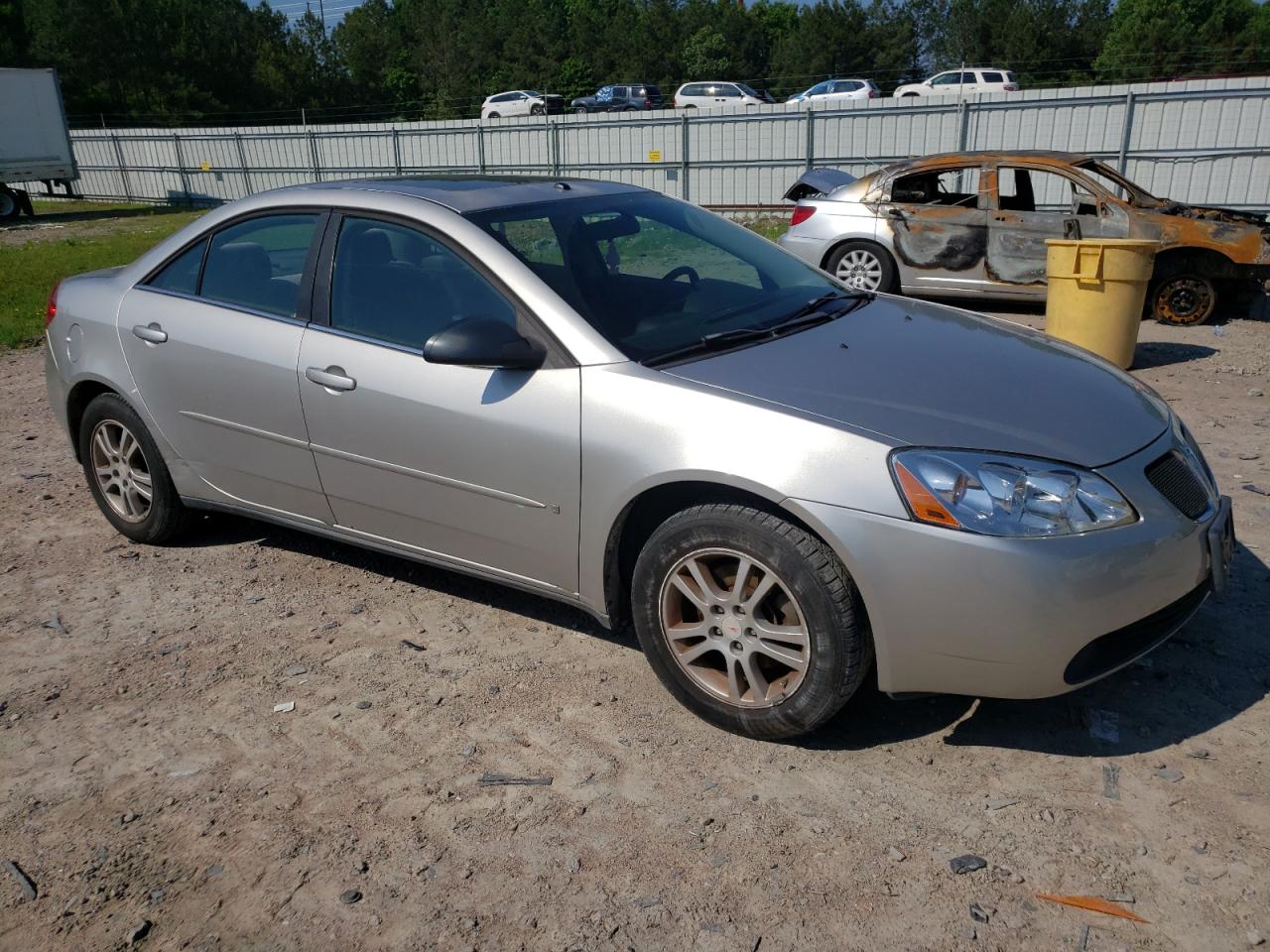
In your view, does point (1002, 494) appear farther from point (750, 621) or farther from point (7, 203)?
point (7, 203)

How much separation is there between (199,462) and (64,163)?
98.0 feet

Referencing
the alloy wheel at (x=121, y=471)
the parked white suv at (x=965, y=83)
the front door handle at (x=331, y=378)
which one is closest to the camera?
the front door handle at (x=331, y=378)

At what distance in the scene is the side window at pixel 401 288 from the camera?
143 inches

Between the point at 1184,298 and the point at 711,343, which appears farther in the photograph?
the point at 1184,298

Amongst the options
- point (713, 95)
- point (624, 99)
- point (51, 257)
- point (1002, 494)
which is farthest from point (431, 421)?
point (624, 99)

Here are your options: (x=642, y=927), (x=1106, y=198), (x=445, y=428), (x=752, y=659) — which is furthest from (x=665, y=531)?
(x=1106, y=198)

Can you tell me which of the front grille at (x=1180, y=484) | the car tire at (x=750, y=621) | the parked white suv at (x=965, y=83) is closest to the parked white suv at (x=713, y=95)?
the parked white suv at (x=965, y=83)

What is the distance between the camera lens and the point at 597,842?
110 inches

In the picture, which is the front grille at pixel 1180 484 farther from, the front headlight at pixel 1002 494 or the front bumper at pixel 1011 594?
the front headlight at pixel 1002 494

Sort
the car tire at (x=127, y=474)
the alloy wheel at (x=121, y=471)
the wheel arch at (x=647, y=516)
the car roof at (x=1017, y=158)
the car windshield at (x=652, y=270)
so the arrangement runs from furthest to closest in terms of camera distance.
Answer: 1. the car roof at (x=1017, y=158)
2. the alloy wheel at (x=121, y=471)
3. the car tire at (x=127, y=474)
4. the car windshield at (x=652, y=270)
5. the wheel arch at (x=647, y=516)

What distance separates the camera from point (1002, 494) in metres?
2.81

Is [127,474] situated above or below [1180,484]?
below

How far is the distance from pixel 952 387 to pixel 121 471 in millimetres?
3797

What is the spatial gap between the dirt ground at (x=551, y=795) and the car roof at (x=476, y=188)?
161cm
